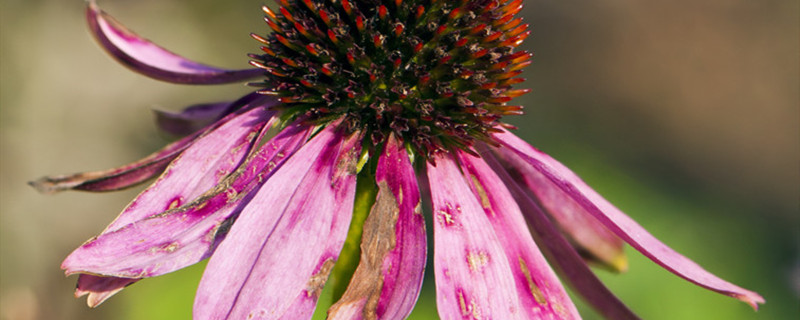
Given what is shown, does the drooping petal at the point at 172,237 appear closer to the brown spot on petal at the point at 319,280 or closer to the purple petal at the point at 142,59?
the brown spot on petal at the point at 319,280

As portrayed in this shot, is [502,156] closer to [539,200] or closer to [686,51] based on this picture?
[539,200]

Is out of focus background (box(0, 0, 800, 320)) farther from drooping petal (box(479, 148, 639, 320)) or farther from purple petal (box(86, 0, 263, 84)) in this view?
drooping petal (box(479, 148, 639, 320))

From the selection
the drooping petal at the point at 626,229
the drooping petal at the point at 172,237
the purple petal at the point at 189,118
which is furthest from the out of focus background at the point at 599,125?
the drooping petal at the point at 626,229

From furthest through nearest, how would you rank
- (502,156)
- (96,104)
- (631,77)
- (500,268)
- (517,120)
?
(631,77) < (517,120) < (96,104) < (502,156) < (500,268)

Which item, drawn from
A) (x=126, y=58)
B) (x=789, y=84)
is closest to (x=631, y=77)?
(x=789, y=84)

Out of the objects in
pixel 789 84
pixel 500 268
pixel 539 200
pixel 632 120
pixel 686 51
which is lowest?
pixel 500 268

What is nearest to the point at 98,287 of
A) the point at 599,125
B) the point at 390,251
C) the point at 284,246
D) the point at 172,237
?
the point at 172,237
